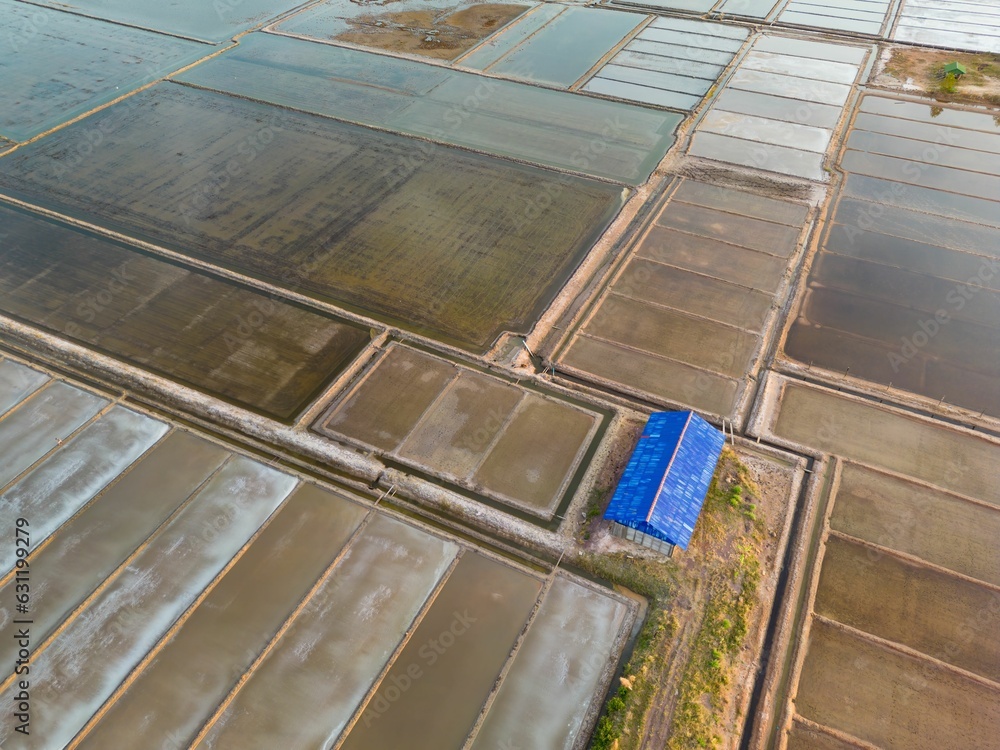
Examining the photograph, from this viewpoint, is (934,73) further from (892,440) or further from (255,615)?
(255,615)


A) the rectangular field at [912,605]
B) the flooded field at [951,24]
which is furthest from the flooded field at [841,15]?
the rectangular field at [912,605]

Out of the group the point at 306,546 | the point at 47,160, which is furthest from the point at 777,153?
the point at 47,160

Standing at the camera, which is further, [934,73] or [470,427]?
[934,73]

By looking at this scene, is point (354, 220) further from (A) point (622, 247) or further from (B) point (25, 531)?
(B) point (25, 531)

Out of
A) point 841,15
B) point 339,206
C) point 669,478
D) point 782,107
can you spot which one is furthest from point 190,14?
point 669,478

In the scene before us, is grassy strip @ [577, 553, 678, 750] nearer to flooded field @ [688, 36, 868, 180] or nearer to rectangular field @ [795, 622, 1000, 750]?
rectangular field @ [795, 622, 1000, 750]

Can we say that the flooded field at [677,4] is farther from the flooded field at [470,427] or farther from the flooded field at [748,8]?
the flooded field at [470,427]

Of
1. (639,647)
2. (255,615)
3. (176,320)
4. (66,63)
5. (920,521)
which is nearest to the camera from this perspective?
(639,647)
